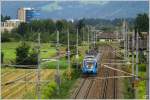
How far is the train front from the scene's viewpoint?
74.7 feet

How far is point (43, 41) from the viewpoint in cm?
4453

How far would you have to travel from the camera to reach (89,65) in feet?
76.0

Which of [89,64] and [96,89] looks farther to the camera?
[89,64]

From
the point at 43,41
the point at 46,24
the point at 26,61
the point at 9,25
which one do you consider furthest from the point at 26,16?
the point at 26,61

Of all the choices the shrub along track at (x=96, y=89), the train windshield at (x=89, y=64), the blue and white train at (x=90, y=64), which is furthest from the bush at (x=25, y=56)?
the train windshield at (x=89, y=64)

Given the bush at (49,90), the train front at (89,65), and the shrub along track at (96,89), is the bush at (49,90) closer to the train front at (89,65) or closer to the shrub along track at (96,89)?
the shrub along track at (96,89)

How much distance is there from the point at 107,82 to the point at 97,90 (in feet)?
10.5

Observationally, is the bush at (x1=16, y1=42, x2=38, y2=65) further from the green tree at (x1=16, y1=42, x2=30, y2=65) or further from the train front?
the train front

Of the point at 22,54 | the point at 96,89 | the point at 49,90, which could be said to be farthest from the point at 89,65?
the point at 22,54

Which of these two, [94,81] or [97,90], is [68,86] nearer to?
[97,90]

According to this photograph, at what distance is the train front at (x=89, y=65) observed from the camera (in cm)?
Answer: 2278

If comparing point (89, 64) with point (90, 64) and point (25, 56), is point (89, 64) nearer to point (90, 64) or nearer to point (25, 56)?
point (90, 64)

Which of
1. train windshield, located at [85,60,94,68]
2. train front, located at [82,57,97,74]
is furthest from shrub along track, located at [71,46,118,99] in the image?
train windshield, located at [85,60,94,68]

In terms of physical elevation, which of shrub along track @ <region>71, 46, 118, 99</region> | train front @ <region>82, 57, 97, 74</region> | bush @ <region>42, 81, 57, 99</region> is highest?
train front @ <region>82, 57, 97, 74</region>
